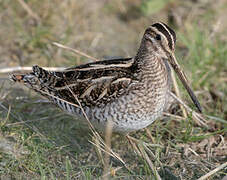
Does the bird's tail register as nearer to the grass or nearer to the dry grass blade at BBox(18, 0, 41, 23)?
the grass

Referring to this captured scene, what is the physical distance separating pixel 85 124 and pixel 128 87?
2.81 feet

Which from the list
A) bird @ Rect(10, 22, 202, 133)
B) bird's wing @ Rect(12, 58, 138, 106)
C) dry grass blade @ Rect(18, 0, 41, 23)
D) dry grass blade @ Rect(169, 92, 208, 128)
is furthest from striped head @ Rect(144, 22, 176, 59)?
dry grass blade @ Rect(18, 0, 41, 23)

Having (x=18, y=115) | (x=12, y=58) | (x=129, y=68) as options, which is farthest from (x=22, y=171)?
(x=12, y=58)

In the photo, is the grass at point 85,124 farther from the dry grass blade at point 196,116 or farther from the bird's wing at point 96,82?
the bird's wing at point 96,82

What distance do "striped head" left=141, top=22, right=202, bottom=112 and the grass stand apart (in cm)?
68

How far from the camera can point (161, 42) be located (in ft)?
10.0

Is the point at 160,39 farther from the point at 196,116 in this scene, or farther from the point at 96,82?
the point at 196,116

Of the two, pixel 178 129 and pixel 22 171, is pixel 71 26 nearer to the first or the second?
pixel 178 129

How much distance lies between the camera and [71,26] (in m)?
4.99

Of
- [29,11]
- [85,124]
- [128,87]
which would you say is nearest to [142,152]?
[128,87]

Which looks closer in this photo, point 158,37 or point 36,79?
point 158,37

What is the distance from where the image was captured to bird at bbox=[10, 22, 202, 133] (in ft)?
9.98

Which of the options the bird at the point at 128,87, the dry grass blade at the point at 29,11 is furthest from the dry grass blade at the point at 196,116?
the dry grass blade at the point at 29,11

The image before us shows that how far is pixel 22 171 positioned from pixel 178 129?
1.50 meters
